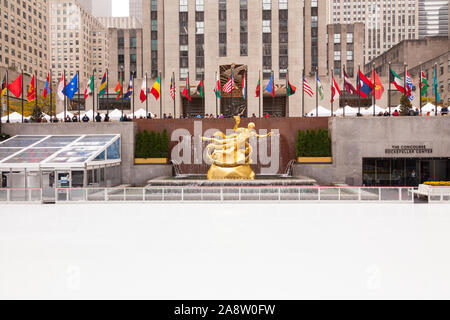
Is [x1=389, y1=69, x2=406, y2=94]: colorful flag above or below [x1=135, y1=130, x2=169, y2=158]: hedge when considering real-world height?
above

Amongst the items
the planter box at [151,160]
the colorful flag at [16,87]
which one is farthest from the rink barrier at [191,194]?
the colorful flag at [16,87]

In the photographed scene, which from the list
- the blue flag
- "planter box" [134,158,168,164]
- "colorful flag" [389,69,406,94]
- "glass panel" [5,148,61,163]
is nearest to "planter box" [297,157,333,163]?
"colorful flag" [389,69,406,94]

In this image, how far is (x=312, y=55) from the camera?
56.6 meters

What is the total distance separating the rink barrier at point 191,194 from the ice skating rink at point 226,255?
112 inches

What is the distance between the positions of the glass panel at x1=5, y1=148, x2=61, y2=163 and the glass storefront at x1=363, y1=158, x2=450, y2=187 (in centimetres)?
2119

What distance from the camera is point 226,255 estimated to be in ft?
31.2

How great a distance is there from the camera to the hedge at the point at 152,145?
1074 inches

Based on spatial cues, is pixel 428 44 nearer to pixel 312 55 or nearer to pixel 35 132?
pixel 312 55

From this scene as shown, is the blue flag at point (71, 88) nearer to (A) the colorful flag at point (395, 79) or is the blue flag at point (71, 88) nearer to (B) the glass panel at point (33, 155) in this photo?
(B) the glass panel at point (33, 155)

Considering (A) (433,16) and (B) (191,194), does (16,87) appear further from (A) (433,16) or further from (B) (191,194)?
(A) (433,16)

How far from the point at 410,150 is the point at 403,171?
1568 millimetres

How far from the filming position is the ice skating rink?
7.33m

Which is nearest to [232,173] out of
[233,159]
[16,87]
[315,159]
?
[233,159]

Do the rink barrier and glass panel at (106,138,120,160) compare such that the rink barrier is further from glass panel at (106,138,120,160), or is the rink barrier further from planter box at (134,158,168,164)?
planter box at (134,158,168,164)
